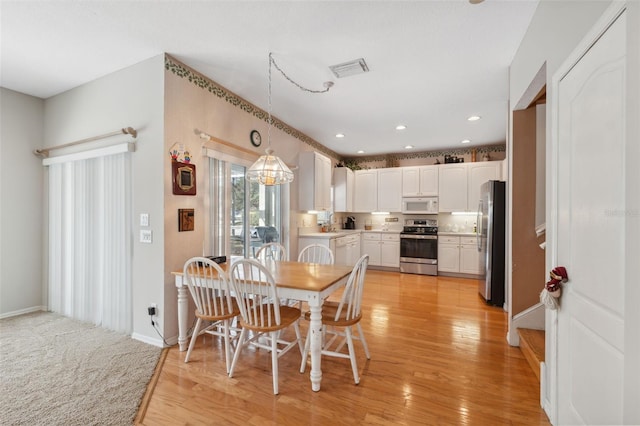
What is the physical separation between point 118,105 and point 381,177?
5.04 m

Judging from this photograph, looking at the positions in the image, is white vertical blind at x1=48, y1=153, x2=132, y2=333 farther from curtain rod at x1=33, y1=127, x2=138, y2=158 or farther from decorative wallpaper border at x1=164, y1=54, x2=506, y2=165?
decorative wallpaper border at x1=164, y1=54, x2=506, y2=165

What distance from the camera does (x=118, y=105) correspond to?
2.92 meters

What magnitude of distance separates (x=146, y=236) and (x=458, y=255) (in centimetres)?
539

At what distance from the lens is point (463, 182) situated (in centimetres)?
571

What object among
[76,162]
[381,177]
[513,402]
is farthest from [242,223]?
[381,177]

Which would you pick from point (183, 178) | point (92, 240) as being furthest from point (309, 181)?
point (92, 240)

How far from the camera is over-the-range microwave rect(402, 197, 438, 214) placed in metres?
5.98

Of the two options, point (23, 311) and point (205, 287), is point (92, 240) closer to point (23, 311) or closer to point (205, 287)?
point (23, 311)

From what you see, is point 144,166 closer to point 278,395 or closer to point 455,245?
point 278,395

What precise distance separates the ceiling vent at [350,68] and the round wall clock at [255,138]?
1.43 meters

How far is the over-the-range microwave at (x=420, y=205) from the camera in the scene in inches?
235

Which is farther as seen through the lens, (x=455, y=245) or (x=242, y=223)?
(x=455, y=245)

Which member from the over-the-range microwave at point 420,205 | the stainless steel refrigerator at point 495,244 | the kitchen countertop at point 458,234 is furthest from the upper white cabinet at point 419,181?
the stainless steel refrigerator at point 495,244

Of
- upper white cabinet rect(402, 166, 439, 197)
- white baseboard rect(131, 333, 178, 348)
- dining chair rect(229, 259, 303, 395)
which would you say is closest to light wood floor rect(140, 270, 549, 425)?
white baseboard rect(131, 333, 178, 348)
